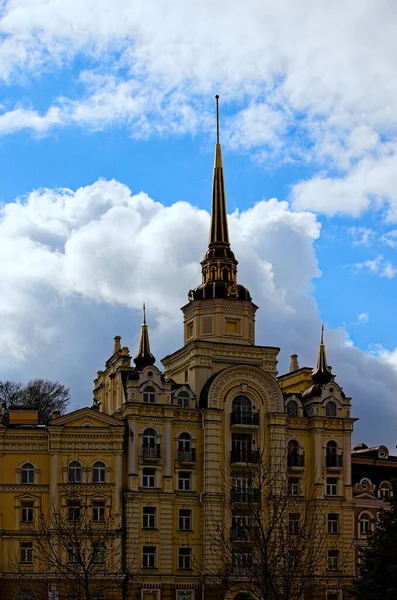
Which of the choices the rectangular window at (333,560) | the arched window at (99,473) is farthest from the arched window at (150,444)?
the rectangular window at (333,560)

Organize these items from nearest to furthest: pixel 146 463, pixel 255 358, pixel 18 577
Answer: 1. pixel 18 577
2. pixel 146 463
3. pixel 255 358

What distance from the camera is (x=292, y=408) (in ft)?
229

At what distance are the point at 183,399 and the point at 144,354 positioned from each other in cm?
394

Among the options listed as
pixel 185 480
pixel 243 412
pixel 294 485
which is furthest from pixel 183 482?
pixel 294 485

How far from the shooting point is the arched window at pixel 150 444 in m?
64.9

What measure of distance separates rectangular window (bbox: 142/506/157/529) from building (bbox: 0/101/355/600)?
60 mm

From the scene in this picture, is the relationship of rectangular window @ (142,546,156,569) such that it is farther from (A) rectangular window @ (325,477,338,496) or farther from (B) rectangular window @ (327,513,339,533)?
(A) rectangular window @ (325,477,338,496)

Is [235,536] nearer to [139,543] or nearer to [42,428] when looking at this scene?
[139,543]

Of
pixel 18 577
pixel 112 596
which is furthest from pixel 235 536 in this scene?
pixel 18 577

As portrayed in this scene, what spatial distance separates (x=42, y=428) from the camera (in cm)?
6400

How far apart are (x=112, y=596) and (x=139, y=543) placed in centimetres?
355

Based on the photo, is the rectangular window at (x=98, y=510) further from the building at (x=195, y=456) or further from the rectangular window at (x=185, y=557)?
the rectangular window at (x=185, y=557)

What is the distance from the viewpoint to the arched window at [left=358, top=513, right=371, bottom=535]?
70.6 m

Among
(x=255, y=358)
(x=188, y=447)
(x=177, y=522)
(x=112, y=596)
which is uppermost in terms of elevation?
(x=255, y=358)
